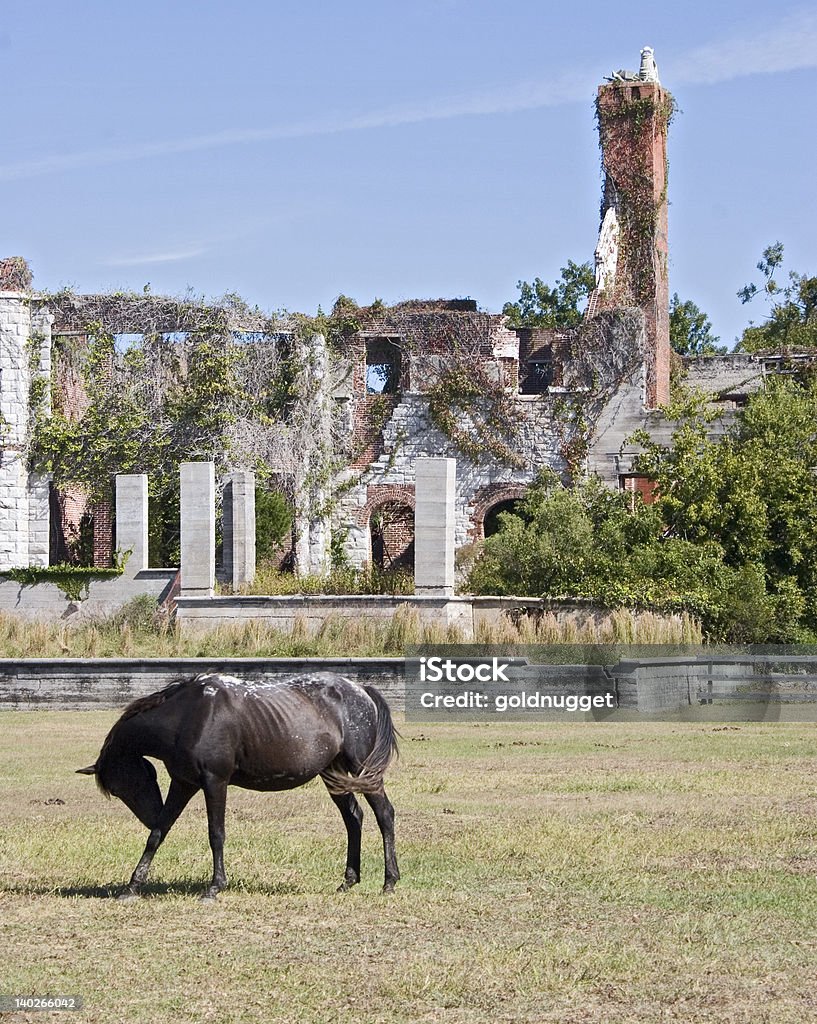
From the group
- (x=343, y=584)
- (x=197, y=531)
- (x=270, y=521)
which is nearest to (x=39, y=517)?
(x=270, y=521)

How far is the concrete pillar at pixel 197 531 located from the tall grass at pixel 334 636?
1879 mm

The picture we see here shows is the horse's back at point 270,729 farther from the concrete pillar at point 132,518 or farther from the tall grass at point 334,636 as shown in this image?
the concrete pillar at point 132,518

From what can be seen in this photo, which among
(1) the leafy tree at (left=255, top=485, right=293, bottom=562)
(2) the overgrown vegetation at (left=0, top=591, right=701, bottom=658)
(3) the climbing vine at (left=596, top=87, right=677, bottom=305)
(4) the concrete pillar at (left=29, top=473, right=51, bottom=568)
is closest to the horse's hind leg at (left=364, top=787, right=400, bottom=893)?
(2) the overgrown vegetation at (left=0, top=591, right=701, bottom=658)

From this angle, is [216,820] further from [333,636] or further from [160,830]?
[333,636]

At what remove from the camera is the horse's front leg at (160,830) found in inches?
388

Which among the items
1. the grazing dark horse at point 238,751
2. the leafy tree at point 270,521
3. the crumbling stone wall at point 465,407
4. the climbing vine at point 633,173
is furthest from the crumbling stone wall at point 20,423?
the grazing dark horse at point 238,751

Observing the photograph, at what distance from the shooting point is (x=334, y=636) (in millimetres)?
25719

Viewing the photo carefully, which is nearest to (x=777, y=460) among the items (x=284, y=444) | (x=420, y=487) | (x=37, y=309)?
(x=420, y=487)

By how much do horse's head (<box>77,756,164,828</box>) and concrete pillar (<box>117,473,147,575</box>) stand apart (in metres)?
21.8

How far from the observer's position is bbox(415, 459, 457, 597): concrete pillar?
2762cm

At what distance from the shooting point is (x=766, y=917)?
9.06 m

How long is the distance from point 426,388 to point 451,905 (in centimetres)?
2931

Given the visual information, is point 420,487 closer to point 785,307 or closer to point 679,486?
point 679,486

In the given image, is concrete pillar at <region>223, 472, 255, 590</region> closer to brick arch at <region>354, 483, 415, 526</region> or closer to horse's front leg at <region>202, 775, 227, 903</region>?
brick arch at <region>354, 483, 415, 526</region>
